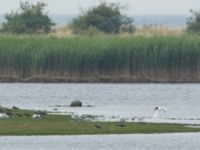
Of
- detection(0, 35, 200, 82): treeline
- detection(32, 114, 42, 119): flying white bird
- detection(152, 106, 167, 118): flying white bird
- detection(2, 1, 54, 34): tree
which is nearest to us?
detection(32, 114, 42, 119): flying white bird

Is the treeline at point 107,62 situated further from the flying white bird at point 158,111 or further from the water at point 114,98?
the flying white bird at point 158,111

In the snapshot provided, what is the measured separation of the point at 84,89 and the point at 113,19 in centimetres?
1850

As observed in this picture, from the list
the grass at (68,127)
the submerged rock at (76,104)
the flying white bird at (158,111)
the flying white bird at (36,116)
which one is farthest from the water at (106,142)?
the submerged rock at (76,104)

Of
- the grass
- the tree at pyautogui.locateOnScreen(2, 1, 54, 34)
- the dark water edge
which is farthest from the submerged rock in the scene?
the tree at pyautogui.locateOnScreen(2, 1, 54, 34)

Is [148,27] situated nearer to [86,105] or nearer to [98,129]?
[86,105]

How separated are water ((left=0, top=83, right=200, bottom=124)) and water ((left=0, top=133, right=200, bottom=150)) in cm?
460

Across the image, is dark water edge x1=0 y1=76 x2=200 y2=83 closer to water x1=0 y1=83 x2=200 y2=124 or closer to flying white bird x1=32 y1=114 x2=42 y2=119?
water x1=0 y1=83 x2=200 y2=124

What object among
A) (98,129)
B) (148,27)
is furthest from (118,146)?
(148,27)

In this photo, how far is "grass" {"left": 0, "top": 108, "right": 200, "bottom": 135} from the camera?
33.2 m

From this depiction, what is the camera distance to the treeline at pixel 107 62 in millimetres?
54688

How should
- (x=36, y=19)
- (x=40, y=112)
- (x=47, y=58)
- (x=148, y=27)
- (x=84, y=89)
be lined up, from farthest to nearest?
1. (x=148, y=27)
2. (x=36, y=19)
3. (x=47, y=58)
4. (x=84, y=89)
5. (x=40, y=112)

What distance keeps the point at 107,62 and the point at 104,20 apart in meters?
15.2

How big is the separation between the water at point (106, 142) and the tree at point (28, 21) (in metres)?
35.9

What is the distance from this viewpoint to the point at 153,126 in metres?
34.7
